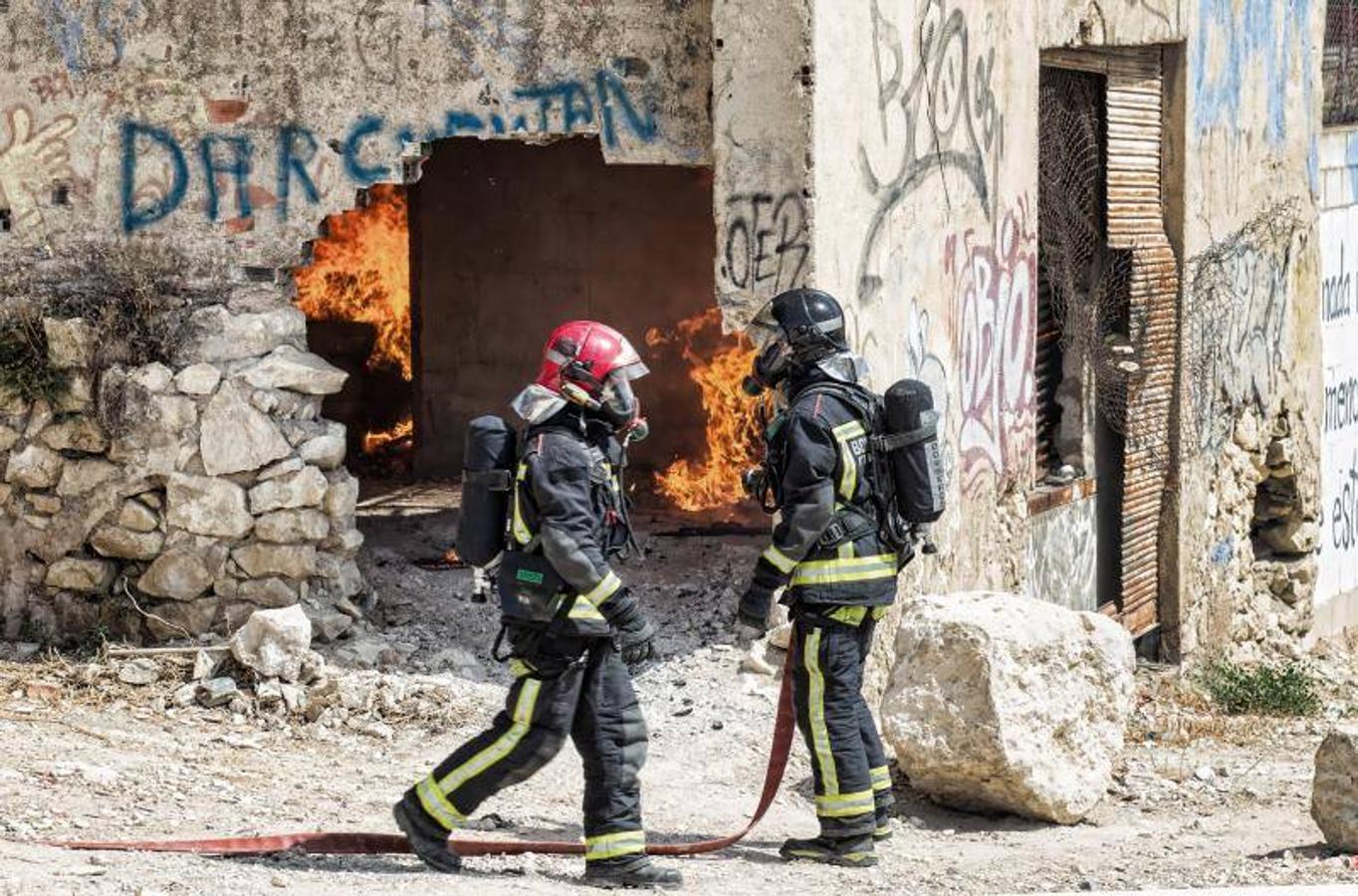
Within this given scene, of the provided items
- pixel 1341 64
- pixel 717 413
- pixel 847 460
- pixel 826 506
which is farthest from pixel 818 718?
pixel 1341 64

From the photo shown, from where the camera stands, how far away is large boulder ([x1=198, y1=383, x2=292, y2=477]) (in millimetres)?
9320

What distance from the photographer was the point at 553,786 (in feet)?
27.3

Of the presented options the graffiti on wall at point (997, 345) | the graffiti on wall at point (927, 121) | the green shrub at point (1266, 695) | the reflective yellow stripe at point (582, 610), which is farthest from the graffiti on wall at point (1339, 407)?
the reflective yellow stripe at point (582, 610)

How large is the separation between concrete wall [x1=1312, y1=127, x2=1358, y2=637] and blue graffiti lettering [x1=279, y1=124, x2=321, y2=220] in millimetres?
8522

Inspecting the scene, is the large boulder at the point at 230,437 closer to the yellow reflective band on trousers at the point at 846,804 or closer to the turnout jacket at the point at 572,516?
the turnout jacket at the point at 572,516

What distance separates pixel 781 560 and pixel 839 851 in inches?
42.1

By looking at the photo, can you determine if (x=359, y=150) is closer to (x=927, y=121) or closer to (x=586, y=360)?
(x=927, y=121)

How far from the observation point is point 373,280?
47.4 ft

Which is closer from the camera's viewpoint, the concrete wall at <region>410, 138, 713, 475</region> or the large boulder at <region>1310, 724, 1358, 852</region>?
the large boulder at <region>1310, 724, 1358, 852</region>

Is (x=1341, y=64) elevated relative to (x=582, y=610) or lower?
elevated

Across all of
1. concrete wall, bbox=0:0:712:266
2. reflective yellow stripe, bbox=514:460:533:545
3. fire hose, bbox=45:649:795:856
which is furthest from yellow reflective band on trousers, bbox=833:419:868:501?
concrete wall, bbox=0:0:712:266

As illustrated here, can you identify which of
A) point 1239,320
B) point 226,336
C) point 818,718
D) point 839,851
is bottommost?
point 839,851

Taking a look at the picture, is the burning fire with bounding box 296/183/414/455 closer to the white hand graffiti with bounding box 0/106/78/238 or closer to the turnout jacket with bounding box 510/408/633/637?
the white hand graffiti with bounding box 0/106/78/238

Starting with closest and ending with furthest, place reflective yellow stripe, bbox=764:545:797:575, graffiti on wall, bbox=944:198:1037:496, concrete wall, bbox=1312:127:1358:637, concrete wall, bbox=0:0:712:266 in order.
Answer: reflective yellow stripe, bbox=764:545:797:575 → concrete wall, bbox=0:0:712:266 → graffiti on wall, bbox=944:198:1037:496 → concrete wall, bbox=1312:127:1358:637
